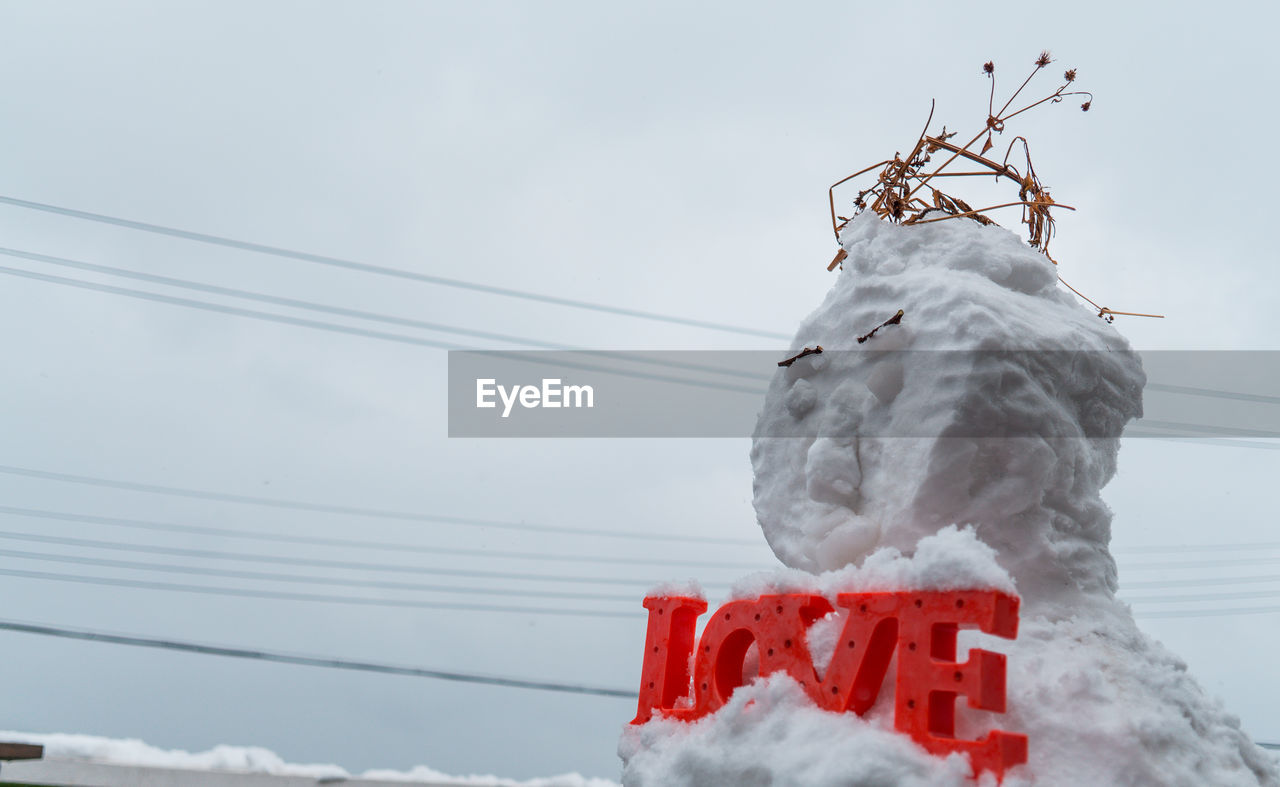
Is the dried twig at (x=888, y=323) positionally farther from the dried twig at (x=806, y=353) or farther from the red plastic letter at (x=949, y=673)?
the red plastic letter at (x=949, y=673)

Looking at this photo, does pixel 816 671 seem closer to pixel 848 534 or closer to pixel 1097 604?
pixel 848 534

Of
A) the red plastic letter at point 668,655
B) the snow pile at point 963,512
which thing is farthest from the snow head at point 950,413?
the red plastic letter at point 668,655

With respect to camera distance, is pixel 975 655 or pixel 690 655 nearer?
pixel 975 655

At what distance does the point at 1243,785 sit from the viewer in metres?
2.71

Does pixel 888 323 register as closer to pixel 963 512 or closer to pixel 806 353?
pixel 806 353

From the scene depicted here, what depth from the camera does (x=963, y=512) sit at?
10.3ft

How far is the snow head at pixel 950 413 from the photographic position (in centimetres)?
312

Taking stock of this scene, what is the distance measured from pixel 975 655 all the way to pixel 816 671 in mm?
661

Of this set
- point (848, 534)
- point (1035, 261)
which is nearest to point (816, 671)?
point (848, 534)

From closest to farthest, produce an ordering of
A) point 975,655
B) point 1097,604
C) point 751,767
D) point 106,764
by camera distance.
Result: point 975,655
point 751,767
point 1097,604
point 106,764

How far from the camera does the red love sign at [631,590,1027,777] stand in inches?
99.2

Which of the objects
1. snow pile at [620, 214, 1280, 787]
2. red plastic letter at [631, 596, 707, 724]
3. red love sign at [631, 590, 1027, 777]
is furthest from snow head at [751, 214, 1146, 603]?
red plastic letter at [631, 596, 707, 724]

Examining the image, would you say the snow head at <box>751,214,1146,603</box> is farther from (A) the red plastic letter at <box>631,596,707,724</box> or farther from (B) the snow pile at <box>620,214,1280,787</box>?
(A) the red plastic letter at <box>631,596,707,724</box>

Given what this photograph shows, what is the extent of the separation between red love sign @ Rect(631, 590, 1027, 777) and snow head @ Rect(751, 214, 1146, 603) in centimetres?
37
